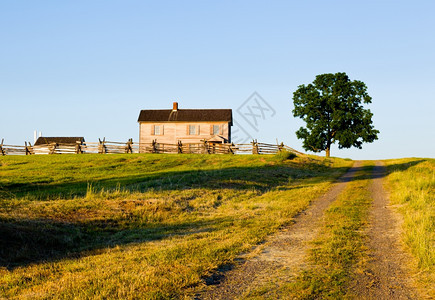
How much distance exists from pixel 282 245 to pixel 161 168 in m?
24.5

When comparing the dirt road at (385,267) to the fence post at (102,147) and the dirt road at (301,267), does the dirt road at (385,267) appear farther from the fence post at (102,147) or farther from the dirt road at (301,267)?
the fence post at (102,147)

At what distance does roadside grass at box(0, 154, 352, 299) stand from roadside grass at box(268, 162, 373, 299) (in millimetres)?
1453

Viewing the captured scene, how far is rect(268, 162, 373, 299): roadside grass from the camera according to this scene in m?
6.14

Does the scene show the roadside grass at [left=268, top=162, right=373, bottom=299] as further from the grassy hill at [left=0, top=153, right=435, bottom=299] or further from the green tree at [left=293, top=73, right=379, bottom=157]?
the green tree at [left=293, top=73, right=379, bottom=157]

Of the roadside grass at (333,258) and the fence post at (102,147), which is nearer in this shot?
the roadside grass at (333,258)

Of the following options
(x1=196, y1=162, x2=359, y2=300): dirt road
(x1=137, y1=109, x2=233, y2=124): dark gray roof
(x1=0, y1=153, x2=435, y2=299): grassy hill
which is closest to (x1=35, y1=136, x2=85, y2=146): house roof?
(x1=137, y1=109, x2=233, y2=124): dark gray roof

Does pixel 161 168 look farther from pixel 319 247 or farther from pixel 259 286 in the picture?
pixel 259 286

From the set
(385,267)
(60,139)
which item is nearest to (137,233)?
(385,267)

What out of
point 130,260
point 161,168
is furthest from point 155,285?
point 161,168

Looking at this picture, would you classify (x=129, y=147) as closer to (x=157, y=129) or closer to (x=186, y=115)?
(x=157, y=129)

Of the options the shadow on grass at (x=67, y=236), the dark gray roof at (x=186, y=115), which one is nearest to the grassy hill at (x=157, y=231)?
the shadow on grass at (x=67, y=236)

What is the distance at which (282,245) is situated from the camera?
367 inches

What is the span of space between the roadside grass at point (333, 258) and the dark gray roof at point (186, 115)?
41200mm

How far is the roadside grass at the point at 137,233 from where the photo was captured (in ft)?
22.5
